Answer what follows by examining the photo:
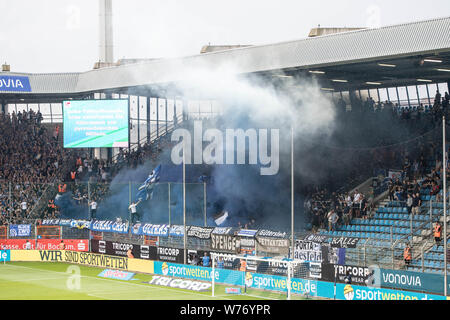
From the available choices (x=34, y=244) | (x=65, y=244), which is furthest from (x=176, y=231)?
(x=34, y=244)

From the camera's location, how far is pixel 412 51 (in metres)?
32.9

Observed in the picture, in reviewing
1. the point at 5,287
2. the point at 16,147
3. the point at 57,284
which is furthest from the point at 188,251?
the point at 16,147

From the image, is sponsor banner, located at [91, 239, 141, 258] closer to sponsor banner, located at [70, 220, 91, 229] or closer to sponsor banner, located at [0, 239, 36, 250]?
sponsor banner, located at [70, 220, 91, 229]

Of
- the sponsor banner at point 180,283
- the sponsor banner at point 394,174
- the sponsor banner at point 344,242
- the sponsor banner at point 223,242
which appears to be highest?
the sponsor banner at point 394,174

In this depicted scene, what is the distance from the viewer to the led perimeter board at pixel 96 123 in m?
50.1

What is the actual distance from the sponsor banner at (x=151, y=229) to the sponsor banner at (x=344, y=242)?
→ 1069 centimetres

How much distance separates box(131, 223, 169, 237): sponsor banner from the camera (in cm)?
4034

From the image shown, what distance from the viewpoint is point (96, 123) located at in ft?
166

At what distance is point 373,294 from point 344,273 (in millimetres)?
3822

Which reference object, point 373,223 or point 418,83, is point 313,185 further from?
point 418,83

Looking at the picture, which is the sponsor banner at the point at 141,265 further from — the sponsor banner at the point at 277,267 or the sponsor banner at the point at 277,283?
the sponsor banner at the point at 277,283

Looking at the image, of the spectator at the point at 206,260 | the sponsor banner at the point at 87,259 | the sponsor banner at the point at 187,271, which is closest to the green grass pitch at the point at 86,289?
the sponsor banner at the point at 87,259

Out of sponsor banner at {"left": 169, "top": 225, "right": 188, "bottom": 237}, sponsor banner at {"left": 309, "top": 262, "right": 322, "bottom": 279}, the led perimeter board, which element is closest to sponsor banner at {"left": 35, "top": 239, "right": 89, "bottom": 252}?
the led perimeter board

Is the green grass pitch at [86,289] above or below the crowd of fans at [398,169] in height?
below
